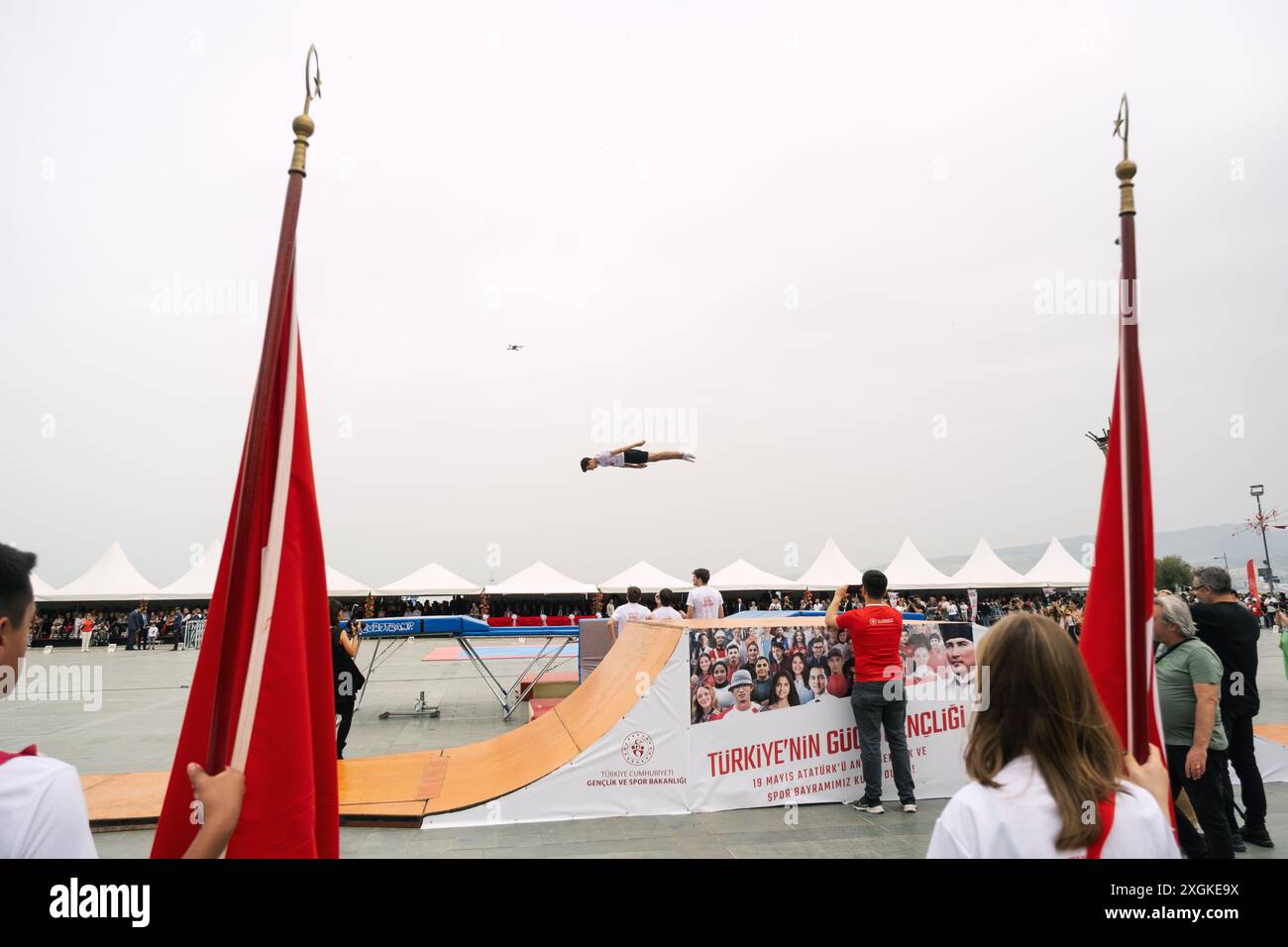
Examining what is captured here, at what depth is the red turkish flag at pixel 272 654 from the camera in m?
2.02

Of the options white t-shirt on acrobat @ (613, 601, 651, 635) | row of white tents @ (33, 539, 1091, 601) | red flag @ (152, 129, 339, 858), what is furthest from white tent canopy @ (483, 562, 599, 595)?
red flag @ (152, 129, 339, 858)

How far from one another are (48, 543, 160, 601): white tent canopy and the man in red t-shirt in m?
36.6

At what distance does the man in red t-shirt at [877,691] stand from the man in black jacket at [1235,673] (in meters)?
2.17

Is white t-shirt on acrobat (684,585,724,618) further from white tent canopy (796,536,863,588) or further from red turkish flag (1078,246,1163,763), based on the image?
white tent canopy (796,536,863,588)

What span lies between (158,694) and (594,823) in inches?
498

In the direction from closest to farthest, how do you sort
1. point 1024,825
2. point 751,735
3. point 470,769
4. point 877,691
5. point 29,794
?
1. point 29,794
2. point 1024,825
3. point 877,691
4. point 751,735
5. point 470,769

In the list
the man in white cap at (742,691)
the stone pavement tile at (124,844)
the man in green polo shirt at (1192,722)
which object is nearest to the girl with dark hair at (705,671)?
the man in white cap at (742,691)

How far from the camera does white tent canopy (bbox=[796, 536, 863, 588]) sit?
37.3 metres

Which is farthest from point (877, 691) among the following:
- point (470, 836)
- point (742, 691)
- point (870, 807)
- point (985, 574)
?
point (985, 574)

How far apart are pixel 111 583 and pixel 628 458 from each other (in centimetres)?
3348

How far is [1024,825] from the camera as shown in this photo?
150cm

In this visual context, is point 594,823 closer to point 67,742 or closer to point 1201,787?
point 1201,787

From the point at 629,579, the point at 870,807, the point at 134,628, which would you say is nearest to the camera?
the point at 870,807

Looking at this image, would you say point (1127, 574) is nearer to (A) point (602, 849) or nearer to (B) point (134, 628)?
(A) point (602, 849)
